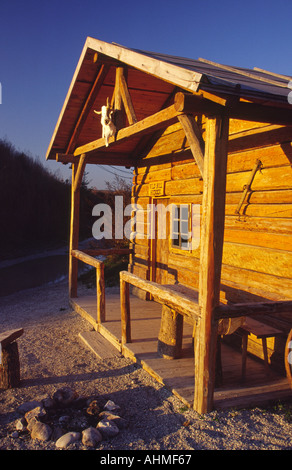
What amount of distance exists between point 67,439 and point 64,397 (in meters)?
0.72

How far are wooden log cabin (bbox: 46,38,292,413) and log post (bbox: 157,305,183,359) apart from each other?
0.6 inches

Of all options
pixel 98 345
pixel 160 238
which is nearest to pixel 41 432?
pixel 98 345

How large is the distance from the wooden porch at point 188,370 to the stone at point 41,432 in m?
1.55

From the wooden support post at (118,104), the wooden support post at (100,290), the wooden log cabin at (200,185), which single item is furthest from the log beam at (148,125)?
the wooden support post at (100,290)

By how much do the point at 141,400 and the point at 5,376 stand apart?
73.0 inches

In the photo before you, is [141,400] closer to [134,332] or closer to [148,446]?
[148,446]

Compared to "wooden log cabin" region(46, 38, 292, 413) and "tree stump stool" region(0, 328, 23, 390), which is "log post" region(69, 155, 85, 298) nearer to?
"wooden log cabin" region(46, 38, 292, 413)

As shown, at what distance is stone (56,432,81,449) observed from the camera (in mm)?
3662

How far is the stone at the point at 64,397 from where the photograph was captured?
14.3ft

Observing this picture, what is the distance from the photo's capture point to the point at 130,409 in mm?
4453

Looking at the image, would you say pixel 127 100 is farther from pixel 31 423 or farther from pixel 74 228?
pixel 31 423

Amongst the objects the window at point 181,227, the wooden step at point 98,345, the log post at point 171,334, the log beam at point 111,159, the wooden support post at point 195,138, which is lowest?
the wooden step at point 98,345

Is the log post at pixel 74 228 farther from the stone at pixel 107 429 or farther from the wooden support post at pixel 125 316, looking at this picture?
the stone at pixel 107 429

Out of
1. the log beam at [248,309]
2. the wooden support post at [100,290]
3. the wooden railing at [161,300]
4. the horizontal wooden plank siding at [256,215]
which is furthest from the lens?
the wooden support post at [100,290]
